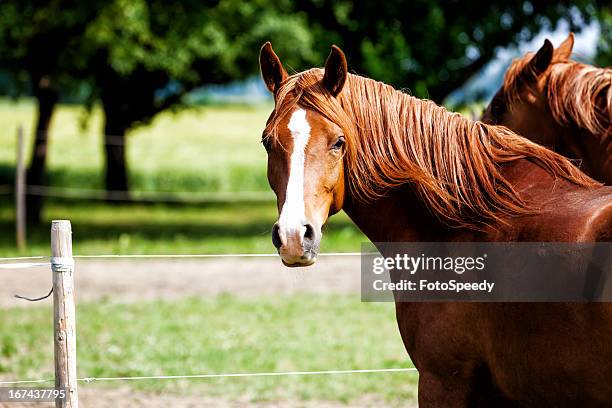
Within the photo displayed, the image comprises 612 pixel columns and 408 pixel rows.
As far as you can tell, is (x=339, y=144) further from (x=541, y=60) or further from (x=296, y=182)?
(x=541, y=60)

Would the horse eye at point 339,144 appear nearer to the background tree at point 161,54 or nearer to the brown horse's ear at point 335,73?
the brown horse's ear at point 335,73

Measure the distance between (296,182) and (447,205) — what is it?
58cm

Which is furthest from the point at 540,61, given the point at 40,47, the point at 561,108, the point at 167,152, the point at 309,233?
the point at 167,152

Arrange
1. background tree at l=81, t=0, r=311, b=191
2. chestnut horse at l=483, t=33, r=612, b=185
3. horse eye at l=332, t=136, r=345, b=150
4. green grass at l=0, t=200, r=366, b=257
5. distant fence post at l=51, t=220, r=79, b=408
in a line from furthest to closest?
1. background tree at l=81, t=0, r=311, b=191
2. green grass at l=0, t=200, r=366, b=257
3. chestnut horse at l=483, t=33, r=612, b=185
4. distant fence post at l=51, t=220, r=79, b=408
5. horse eye at l=332, t=136, r=345, b=150

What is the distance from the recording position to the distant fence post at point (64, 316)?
3.45m

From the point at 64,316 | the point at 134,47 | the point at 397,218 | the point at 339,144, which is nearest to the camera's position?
the point at 339,144

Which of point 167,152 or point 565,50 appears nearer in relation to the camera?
point 565,50

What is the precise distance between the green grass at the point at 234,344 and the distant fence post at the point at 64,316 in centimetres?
229

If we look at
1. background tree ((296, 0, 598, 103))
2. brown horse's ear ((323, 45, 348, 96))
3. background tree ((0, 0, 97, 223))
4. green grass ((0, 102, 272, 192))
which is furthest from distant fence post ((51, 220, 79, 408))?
green grass ((0, 102, 272, 192))

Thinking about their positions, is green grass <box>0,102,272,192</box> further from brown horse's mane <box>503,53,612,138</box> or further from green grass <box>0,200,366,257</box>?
A: brown horse's mane <box>503,53,612,138</box>

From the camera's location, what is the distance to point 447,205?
2.96m

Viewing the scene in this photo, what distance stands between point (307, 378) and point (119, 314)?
9.30ft

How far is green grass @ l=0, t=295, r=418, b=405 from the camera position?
5.90 m

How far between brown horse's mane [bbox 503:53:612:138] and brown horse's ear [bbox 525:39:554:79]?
0.24 ft
